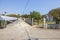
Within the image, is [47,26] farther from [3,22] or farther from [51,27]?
[3,22]

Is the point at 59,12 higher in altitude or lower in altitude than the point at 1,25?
higher

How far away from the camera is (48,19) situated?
48719mm

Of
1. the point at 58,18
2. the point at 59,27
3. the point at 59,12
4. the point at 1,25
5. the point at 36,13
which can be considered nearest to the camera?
the point at 59,27

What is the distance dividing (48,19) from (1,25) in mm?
21304

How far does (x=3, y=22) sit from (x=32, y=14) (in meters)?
28.6

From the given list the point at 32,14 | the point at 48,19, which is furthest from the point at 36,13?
the point at 48,19

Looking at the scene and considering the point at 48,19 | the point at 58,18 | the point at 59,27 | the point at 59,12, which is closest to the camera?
the point at 59,27

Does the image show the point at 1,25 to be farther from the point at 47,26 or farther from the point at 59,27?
the point at 59,27

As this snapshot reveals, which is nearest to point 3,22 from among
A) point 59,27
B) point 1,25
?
point 1,25

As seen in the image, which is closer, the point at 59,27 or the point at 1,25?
the point at 59,27

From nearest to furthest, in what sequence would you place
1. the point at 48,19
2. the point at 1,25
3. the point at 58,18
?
the point at 1,25
the point at 58,18
the point at 48,19

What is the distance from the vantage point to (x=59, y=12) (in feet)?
121

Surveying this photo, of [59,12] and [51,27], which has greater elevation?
[59,12]

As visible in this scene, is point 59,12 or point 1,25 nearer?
point 1,25
